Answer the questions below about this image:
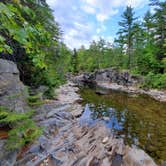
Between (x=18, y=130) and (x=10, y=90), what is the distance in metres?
1.91

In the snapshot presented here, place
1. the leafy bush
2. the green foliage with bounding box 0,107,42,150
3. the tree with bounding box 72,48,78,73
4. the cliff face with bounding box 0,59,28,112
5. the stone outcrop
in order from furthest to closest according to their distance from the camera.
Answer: the tree with bounding box 72,48,78,73 < the stone outcrop < the leafy bush < the cliff face with bounding box 0,59,28,112 < the green foliage with bounding box 0,107,42,150

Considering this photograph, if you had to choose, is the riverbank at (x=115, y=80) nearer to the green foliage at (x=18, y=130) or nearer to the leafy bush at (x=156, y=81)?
the leafy bush at (x=156, y=81)

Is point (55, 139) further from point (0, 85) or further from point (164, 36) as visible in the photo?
point (164, 36)

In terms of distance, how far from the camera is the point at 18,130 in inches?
139

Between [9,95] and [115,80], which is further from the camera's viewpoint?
[115,80]

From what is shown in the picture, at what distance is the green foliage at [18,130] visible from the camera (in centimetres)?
344

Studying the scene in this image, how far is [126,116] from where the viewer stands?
7.67 metres

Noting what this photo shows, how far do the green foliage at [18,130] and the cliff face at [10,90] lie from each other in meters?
0.60

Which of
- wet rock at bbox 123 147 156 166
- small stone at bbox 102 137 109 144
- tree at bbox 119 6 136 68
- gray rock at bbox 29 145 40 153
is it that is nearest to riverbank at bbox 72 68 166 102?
tree at bbox 119 6 136 68

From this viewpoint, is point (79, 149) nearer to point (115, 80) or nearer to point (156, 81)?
point (156, 81)

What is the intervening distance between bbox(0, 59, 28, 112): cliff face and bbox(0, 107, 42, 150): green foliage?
0.60 metres

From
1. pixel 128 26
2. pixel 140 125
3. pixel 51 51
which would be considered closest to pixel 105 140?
pixel 140 125

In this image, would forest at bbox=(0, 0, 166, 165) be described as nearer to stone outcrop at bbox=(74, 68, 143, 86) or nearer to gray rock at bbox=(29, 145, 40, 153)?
gray rock at bbox=(29, 145, 40, 153)

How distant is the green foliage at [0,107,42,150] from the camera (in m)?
3.44
